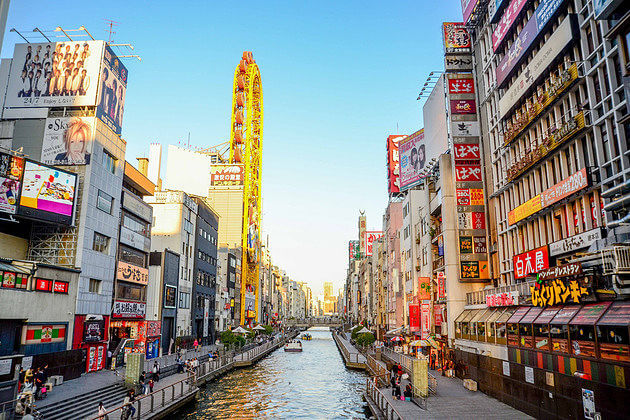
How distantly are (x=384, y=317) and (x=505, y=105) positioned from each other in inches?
2664

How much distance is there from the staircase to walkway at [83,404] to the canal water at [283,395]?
4.74 metres

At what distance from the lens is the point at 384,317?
318 ft

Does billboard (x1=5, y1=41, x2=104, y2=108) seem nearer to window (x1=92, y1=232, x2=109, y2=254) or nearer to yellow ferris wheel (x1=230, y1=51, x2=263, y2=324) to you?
window (x1=92, y1=232, x2=109, y2=254)

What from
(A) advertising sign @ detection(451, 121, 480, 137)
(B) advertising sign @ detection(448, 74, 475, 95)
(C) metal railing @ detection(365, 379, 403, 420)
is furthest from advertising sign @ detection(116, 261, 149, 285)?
(B) advertising sign @ detection(448, 74, 475, 95)

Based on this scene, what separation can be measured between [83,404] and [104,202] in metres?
21.0

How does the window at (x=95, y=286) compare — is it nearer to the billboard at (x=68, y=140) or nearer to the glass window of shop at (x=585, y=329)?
the billboard at (x=68, y=140)

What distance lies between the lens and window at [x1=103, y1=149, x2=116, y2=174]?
143 ft

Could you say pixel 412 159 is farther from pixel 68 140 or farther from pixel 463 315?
pixel 68 140

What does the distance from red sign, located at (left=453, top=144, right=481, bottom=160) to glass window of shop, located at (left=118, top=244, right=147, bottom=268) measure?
3611cm

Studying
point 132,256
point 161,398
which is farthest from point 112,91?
point 161,398

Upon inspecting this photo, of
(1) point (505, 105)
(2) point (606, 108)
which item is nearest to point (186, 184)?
(1) point (505, 105)

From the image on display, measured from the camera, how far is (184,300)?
69.0 metres

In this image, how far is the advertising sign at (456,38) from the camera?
154 ft

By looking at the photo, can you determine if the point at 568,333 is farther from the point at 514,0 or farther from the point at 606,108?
the point at 514,0
